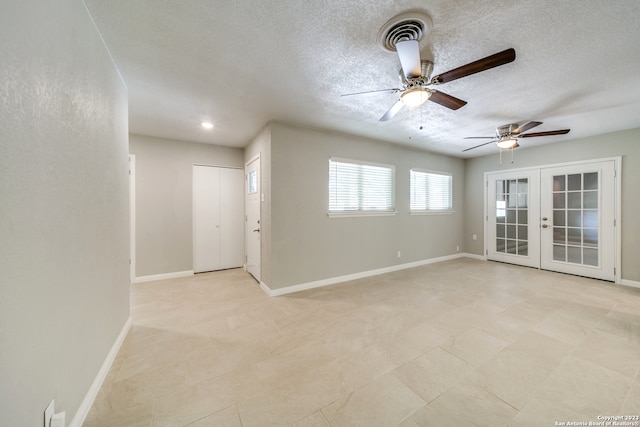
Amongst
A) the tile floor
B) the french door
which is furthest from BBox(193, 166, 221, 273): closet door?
the french door

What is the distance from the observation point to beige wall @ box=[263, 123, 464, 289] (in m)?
3.48

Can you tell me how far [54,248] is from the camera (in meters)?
1.18

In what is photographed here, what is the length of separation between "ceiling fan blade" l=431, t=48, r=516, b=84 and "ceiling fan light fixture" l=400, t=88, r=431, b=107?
0.12 metres

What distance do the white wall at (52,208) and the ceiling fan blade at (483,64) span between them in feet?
7.90

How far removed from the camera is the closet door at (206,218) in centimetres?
456

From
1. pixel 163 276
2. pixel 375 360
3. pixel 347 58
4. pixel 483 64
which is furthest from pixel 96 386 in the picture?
pixel 483 64

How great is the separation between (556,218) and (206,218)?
7110 millimetres

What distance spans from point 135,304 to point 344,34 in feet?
13.0

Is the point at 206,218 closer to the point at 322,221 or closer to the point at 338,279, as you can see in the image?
the point at 322,221

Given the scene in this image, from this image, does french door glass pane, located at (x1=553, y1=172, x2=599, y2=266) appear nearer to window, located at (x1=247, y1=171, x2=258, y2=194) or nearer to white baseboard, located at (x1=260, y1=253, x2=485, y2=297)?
white baseboard, located at (x1=260, y1=253, x2=485, y2=297)

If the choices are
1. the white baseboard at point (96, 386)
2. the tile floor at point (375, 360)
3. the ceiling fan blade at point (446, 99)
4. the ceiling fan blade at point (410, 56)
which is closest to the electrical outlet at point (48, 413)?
the white baseboard at point (96, 386)

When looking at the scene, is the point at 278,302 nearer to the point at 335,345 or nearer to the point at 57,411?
the point at 335,345

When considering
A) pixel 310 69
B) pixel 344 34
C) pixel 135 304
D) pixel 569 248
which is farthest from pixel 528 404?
pixel 569 248

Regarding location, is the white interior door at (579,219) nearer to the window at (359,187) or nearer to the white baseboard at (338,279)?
the white baseboard at (338,279)
